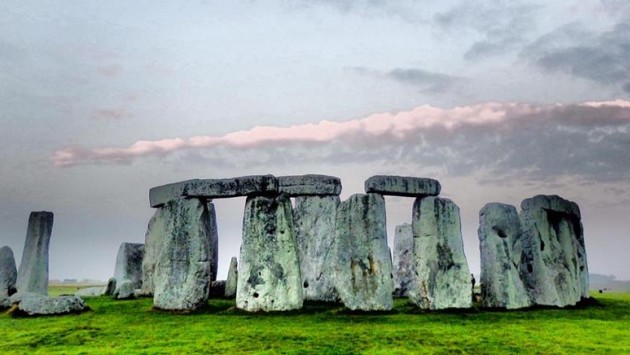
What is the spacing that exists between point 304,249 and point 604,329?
946cm

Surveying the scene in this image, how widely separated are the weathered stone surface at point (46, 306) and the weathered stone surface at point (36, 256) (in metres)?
2.63

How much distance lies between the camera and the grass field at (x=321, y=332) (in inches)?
385

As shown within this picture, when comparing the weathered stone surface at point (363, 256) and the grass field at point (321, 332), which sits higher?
the weathered stone surface at point (363, 256)

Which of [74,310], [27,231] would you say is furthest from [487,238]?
[27,231]

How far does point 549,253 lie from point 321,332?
8.44 m

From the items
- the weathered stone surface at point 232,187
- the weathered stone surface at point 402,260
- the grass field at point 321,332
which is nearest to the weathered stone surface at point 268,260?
the weathered stone surface at point 232,187

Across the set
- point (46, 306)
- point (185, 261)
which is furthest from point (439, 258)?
point (46, 306)

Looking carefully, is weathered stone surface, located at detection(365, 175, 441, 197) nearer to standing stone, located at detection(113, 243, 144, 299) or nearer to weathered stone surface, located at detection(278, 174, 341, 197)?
weathered stone surface, located at detection(278, 174, 341, 197)

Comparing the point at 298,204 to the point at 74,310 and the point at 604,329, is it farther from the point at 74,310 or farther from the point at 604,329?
the point at 604,329

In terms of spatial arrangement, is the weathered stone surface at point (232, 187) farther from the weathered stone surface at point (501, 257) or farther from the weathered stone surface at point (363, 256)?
the weathered stone surface at point (501, 257)

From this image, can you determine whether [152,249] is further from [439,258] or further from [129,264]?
[439,258]

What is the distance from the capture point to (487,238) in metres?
15.4

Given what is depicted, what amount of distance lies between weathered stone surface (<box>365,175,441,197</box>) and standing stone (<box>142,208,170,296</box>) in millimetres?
8880

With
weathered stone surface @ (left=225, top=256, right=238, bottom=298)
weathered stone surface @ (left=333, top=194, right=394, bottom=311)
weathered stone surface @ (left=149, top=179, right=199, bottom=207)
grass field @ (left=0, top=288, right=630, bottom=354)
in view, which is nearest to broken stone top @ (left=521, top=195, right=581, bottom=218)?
grass field @ (left=0, top=288, right=630, bottom=354)
